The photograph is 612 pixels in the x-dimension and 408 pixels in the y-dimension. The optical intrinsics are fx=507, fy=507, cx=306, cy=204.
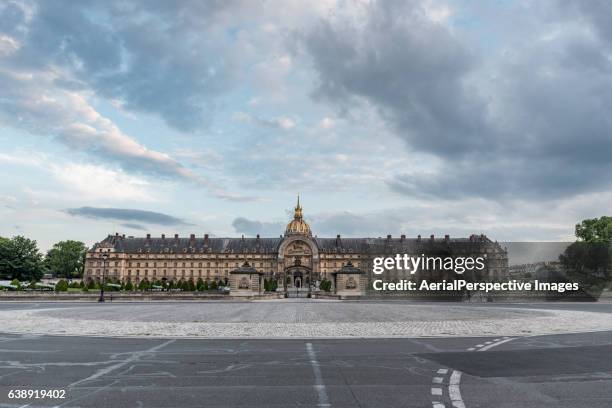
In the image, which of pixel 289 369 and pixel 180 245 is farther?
pixel 180 245

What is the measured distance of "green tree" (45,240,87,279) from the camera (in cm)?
17938

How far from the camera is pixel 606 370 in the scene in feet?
39.5

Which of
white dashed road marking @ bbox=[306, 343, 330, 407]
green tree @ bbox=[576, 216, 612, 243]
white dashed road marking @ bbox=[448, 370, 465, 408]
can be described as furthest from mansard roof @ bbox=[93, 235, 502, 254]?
white dashed road marking @ bbox=[448, 370, 465, 408]

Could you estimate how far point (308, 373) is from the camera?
11.5 metres

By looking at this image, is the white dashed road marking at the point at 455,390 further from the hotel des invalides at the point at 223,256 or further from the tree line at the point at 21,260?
the hotel des invalides at the point at 223,256

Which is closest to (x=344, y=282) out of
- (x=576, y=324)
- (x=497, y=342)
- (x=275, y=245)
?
(x=576, y=324)

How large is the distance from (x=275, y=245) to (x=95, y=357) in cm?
15813

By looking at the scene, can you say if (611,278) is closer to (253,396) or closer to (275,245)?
(253,396)

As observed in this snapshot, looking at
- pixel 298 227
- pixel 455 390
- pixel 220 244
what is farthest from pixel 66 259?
pixel 455 390

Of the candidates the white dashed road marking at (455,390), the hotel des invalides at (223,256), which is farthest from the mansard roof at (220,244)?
the white dashed road marking at (455,390)

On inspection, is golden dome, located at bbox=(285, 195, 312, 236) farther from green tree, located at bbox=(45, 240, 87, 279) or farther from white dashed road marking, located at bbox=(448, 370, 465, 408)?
white dashed road marking, located at bbox=(448, 370, 465, 408)

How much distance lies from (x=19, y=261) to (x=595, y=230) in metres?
127

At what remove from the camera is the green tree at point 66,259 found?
179375 millimetres

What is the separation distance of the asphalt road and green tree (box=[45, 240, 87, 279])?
179m
